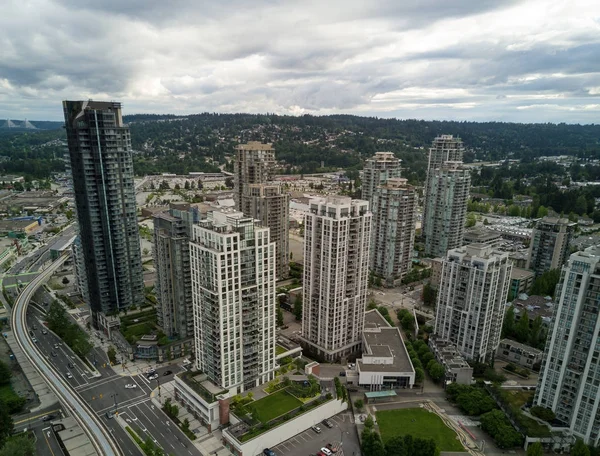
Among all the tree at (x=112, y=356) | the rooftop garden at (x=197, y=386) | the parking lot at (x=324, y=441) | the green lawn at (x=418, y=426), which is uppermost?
the rooftop garden at (x=197, y=386)

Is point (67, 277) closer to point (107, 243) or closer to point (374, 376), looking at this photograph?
point (107, 243)

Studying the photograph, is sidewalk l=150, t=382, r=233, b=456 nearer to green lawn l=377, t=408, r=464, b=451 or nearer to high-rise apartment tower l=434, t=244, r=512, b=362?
green lawn l=377, t=408, r=464, b=451

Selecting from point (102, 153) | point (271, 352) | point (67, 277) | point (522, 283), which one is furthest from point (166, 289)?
point (522, 283)

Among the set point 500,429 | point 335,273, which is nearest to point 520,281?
point 500,429

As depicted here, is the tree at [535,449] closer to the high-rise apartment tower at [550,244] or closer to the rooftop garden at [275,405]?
the rooftop garden at [275,405]

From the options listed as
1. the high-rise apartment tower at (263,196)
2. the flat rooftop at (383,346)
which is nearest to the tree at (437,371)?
the flat rooftop at (383,346)

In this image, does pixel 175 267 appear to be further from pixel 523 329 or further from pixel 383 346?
pixel 523 329
